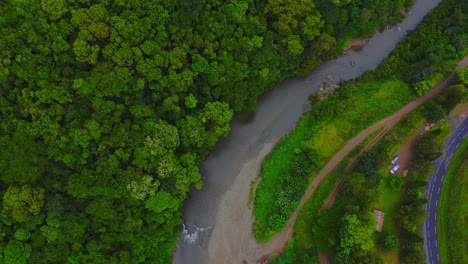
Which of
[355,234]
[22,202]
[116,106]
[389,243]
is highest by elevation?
[116,106]

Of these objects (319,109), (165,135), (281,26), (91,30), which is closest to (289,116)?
(319,109)

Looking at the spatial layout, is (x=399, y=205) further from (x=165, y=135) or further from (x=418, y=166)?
(x=165, y=135)

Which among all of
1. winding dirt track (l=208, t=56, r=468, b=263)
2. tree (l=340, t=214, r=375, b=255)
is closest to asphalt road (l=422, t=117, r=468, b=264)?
winding dirt track (l=208, t=56, r=468, b=263)

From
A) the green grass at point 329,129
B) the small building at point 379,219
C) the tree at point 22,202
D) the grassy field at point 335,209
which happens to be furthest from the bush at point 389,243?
the tree at point 22,202

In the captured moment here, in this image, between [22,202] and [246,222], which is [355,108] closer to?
[246,222]

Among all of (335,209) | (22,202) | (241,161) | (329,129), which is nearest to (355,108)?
(329,129)

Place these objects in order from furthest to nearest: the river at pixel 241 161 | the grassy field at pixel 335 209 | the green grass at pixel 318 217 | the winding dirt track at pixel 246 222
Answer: the river at pixel 241 161 < the winding dirt track at pixel 246 222 < the green grass at pixel 318 217 < the grassy field at pixel 335 209

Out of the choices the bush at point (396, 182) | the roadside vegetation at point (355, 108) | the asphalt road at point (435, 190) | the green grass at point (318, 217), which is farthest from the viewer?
the roadside vegetation at point (355, 108)

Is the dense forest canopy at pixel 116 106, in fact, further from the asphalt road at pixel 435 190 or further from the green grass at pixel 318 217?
the asphalt road at pixel 435 190
